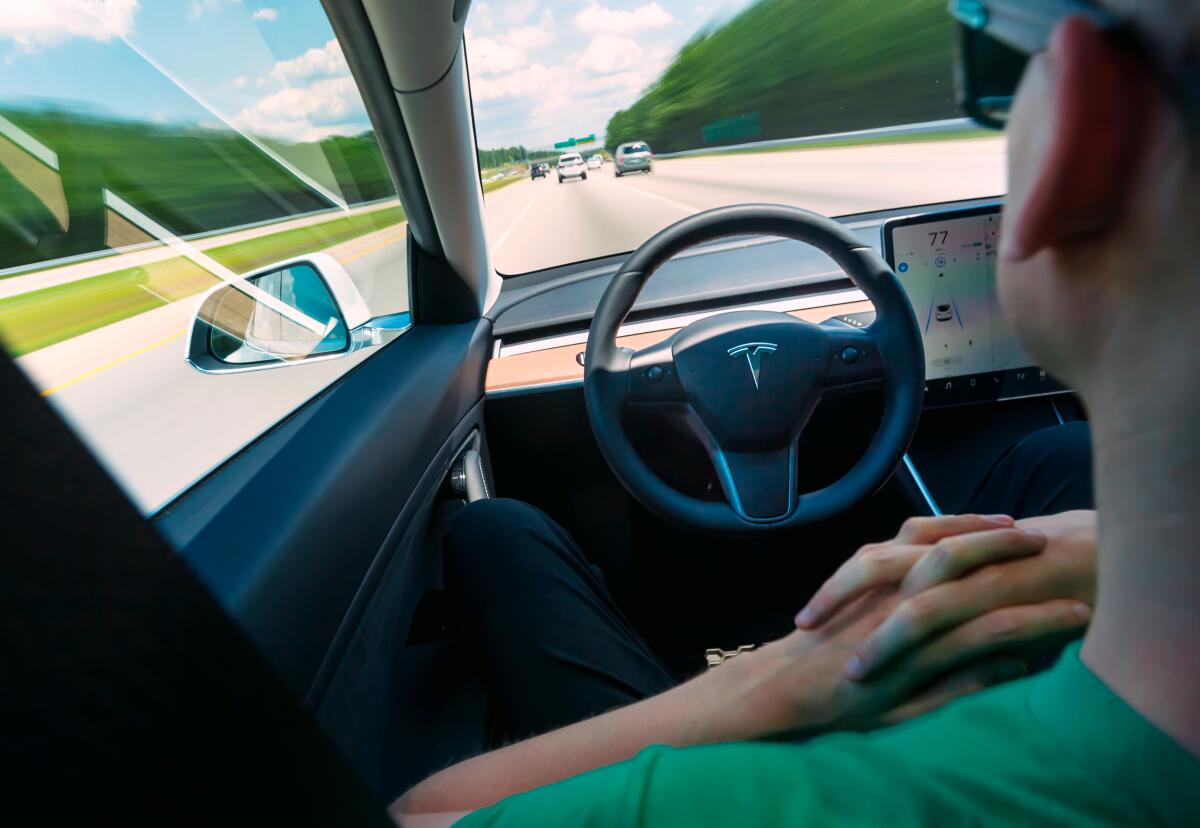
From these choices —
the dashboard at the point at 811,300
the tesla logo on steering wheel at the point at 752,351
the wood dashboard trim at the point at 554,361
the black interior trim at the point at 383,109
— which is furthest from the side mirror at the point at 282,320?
the tesla logo on steering wheel at the point at 752,351

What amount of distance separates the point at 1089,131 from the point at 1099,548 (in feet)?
1.23

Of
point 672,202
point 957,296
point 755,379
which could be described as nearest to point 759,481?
point 755,379

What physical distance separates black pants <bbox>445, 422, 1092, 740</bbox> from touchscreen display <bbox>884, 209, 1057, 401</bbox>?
1.35ft

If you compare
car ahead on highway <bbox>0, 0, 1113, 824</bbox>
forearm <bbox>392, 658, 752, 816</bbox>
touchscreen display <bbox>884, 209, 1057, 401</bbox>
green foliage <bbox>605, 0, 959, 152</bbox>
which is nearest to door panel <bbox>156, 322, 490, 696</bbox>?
car ahead on highway <bbox>0, 0, 1113, 824</bbox>

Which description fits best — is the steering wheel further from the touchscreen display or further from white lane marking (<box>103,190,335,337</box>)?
white lane marking (<box>103,190,335,337</box>)

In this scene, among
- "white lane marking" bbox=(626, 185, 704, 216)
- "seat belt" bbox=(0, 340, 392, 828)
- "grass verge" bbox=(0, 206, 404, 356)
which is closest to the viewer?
A: "seat belt" bbox=(0, 340, 392, 828)

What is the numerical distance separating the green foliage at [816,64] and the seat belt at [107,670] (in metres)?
4.18

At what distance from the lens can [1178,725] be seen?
2.20 feet

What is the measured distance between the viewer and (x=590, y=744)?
1.23m

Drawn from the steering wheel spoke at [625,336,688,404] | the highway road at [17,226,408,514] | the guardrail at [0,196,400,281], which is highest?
the guardrail at [0,196,400,281]

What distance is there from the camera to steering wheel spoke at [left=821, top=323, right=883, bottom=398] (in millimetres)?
2158

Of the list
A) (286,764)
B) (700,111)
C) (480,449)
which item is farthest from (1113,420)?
(700,111)

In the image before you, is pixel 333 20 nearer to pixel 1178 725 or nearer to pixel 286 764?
pixel 286 764

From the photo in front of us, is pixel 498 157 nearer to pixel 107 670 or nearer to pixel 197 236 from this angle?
pixel 197 236
